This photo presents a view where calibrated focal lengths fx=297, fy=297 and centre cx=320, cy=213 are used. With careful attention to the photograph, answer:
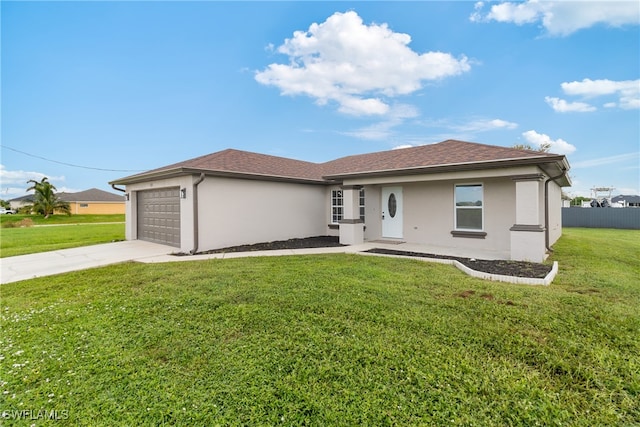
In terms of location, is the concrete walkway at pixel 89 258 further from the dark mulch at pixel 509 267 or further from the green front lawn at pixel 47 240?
the dark mulch at pixel 509 267

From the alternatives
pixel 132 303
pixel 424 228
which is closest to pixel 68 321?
pixel 132 303

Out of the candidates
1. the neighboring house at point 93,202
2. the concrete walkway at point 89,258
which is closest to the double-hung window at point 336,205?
the concrete walkway at point 89,258

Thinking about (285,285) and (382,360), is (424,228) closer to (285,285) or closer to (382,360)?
(285,285)

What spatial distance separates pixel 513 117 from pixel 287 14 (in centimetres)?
1742

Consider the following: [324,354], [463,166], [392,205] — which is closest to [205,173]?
[392,205]

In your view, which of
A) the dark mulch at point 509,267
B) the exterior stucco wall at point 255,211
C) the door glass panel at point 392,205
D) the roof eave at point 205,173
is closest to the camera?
the dark mulch at point 509,267

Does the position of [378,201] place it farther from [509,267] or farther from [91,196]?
[91,196]

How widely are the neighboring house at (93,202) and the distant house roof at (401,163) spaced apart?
4402 cm

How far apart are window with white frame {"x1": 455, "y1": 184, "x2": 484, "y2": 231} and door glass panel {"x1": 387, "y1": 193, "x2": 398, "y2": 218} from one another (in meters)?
2.42

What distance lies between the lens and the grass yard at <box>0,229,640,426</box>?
2508mm

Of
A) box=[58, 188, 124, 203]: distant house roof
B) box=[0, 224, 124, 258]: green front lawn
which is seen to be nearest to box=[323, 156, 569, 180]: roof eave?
box=[0, 224, 124, 258]: green front lawn

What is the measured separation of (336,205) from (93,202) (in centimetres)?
5161

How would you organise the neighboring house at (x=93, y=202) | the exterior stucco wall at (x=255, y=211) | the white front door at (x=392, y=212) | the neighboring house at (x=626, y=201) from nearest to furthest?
the exterior stucco wall at (x=255, y=211), the white front door at (x=392, y=212), the neighboring house at (x=626, y=201), the neighboring house at (x=93, y=202)

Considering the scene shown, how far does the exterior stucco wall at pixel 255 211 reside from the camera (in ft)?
34.8
